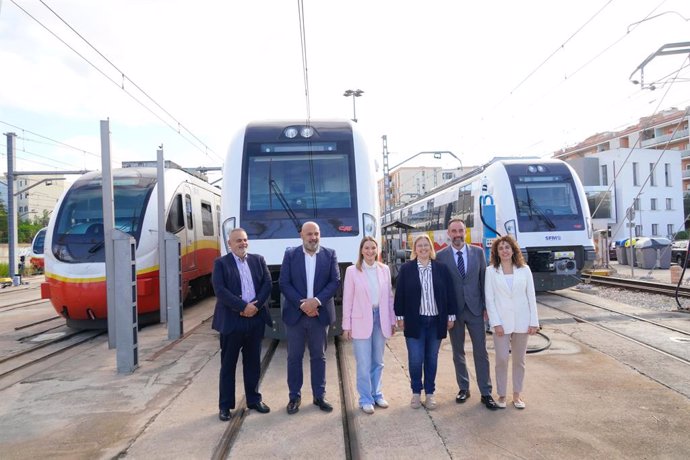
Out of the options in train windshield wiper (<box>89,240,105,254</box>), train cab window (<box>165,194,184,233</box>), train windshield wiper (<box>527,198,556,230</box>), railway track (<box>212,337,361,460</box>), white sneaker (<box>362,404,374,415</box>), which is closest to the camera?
railway track (<box>212,337,361,460</box>)

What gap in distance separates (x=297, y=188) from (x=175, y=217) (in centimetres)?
438

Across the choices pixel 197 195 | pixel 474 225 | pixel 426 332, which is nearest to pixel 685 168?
pixel 474 225

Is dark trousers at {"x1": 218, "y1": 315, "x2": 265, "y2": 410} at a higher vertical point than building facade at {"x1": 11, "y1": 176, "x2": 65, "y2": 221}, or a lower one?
lower

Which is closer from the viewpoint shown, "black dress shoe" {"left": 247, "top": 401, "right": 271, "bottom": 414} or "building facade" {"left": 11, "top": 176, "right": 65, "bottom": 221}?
"black dress shoe" {"left": 247, "top": 401, "right": 271, "bottom": 414}

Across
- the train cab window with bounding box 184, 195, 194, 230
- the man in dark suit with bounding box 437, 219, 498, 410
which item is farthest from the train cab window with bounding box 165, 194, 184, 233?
the man in dark suit with bounding box 437, 219, 498, 410

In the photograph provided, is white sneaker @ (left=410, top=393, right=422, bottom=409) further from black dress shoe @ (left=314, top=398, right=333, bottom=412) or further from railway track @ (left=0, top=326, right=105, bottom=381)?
railway track @ (left=0, top=326, right=105, bottom=381)

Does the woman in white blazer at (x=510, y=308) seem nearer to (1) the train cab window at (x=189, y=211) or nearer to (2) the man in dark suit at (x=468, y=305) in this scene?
(2) the man in dark suit at (x=468, y=305)

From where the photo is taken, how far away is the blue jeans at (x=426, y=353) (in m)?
5.28

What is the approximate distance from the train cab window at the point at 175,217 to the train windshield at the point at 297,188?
11.9 ft

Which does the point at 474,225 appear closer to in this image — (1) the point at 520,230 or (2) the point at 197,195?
→ (1) the point at 520,230

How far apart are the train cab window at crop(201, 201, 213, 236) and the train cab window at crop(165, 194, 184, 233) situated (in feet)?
6.23

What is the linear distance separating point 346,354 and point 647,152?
170 feet

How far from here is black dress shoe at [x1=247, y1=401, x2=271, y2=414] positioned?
530cm

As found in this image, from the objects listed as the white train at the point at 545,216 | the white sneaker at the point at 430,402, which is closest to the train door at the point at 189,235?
the white train at the point at 545,216
